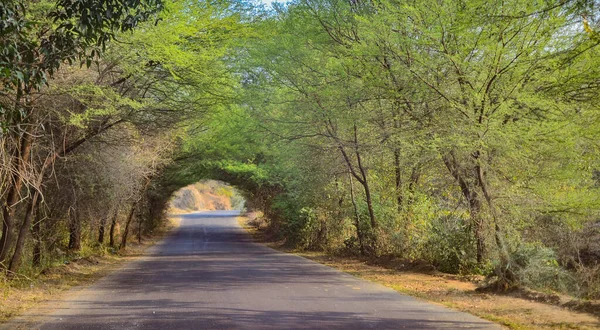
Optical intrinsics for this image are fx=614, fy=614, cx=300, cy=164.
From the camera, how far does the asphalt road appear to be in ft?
29.5

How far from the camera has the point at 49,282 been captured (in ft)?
49.0

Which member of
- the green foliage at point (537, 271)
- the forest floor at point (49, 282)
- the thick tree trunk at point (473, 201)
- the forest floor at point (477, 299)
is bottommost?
the forest floor at point (49, 282)

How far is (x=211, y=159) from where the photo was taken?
34.1 meters

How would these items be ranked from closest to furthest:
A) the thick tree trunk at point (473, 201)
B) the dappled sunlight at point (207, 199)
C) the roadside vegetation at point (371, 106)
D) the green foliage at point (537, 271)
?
the roadside vegetation at point (371, 106)
the green foliage at point (537, 271)
the thick tree trunk at point (473, 201)
the dappled sunlight at point (207, 199)

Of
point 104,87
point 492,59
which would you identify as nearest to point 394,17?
point 492,59

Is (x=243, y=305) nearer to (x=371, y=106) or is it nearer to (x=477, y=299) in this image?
(x=477, y=299)

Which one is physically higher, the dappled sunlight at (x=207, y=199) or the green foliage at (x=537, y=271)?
the dappled sunlight at (x=207, y=199)

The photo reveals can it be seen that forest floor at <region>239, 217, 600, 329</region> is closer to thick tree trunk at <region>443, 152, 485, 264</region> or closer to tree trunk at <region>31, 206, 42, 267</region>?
thick tree trunk at <region>443, 152, 485, 264</region>

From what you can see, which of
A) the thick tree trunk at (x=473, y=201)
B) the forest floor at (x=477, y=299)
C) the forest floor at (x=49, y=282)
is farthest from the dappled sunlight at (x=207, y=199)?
the thick tree trunk at (x=473, y=201)

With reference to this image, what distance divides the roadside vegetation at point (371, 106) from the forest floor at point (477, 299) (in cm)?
66

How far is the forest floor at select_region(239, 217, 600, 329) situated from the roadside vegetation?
2.16 ft

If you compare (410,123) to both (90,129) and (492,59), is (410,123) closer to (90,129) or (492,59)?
(492,59)

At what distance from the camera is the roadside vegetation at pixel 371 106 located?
10383 millimetres

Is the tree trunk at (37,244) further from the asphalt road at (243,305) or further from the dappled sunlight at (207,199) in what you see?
the dappled sunlight at (207,199)
